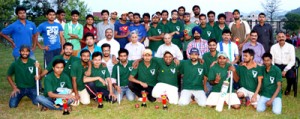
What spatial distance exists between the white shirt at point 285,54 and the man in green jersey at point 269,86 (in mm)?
1486

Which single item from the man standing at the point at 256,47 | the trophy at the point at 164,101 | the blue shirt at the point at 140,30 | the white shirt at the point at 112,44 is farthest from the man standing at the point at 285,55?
the white shirt at the point at 112,44

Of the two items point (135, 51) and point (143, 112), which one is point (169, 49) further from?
point (143, 112)

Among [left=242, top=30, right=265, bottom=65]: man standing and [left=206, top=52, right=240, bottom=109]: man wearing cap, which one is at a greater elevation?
[left=242, top=30, right=265, bottom=65]: man standing

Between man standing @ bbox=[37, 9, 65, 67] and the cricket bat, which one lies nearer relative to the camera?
the cricket bat

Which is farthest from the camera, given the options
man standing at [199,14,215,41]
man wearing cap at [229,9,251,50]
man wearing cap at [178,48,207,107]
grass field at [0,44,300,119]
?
man wearing cap at [229,9,251,50]

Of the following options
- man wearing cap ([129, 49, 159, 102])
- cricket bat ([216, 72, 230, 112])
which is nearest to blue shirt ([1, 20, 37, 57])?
man wearing cap ([129, 49, 159, 102])

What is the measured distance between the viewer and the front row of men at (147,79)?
796 centimetres

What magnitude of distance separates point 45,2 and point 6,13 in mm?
19555

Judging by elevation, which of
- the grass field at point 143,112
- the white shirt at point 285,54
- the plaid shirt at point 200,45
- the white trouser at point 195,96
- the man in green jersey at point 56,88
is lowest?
the grass field at point 143,112

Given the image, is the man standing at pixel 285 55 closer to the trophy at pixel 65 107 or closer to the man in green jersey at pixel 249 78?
the man in green jersey at pixel 249 78

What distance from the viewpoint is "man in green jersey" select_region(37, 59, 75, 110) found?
7816 mm

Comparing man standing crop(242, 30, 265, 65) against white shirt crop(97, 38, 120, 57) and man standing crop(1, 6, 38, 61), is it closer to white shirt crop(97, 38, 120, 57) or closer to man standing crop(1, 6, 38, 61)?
white shirt crop(97, 38, 120, 57)

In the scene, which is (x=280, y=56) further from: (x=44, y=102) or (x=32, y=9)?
(x=32, y=9)

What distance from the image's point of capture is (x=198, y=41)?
9.37m
